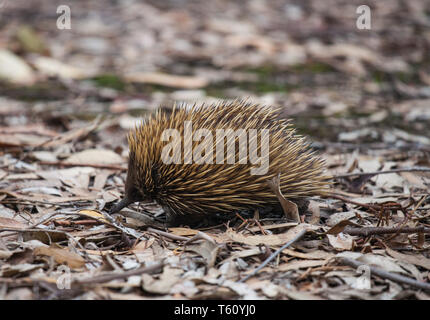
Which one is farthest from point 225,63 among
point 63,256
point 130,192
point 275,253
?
point 63,256

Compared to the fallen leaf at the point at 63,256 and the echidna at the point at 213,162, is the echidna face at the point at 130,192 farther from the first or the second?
the fallen leaf at the point at 63,256

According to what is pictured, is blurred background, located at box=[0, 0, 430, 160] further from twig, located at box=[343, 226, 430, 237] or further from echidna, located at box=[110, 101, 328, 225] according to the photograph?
twig, located at box=[343, 226, 430, 237]

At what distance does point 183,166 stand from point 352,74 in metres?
4.45

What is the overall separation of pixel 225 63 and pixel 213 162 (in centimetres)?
408

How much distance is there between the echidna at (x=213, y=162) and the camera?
10.0 feet

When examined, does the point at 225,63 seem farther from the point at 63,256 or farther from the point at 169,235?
the point at 63,256

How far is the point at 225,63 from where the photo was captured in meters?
6.92

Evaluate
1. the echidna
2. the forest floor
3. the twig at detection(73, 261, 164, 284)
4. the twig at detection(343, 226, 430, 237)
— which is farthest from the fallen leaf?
the twig at detection(343, 226, 430, 237)

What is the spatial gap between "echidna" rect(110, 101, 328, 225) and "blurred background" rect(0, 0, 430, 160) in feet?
5.26

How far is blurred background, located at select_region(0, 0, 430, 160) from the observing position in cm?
548
